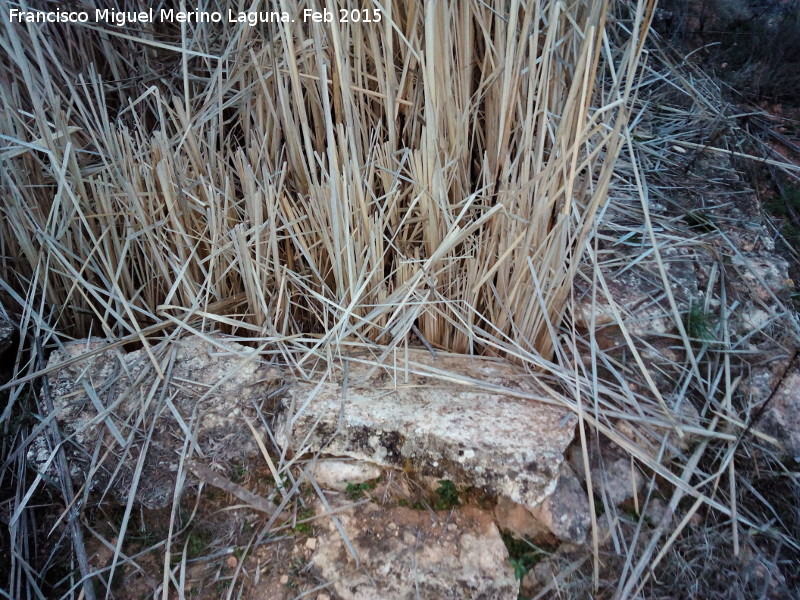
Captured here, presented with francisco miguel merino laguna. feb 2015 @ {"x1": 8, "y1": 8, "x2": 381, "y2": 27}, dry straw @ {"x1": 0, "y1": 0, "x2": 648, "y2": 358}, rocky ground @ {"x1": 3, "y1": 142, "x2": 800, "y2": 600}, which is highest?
francisco miguel merino laguna. feb 2015 @ {"x1": 8, "y1": 8, "x2": 381, "y2": 27}

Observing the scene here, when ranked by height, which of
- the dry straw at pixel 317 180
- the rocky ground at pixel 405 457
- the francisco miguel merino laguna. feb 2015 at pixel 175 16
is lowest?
the rocky ground at pixel 405 457

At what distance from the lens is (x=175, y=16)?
1.30m

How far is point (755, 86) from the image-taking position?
1.99 meters

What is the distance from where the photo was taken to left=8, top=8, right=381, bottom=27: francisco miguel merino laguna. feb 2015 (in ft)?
3.49

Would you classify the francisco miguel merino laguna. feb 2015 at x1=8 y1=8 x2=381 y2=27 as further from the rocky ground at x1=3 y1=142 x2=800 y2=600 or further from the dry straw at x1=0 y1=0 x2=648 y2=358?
the rocky ground at x1=3 y1=142 x2=800 y2=600

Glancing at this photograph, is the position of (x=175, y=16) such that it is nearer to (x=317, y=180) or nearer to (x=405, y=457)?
(x=317, y=180)

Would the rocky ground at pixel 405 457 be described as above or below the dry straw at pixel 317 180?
below

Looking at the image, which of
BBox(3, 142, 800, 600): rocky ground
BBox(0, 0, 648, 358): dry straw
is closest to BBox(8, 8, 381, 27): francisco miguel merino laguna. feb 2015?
BBox(0, 0, 648, 358): dry straw

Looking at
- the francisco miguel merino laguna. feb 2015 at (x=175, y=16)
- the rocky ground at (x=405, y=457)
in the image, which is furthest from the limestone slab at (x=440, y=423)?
the francisco miguel merino laguna. feb 2015 at (x=175, y=16)

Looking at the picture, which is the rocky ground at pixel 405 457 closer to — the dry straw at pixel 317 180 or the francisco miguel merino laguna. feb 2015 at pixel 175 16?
the dry straw at pixel 317 180

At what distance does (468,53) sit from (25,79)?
0.88 meters

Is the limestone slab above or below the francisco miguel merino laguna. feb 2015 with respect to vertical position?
below

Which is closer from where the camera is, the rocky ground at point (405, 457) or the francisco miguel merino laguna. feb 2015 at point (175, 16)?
the rocky ground at point (405, 457)

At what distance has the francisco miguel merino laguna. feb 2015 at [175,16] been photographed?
106cm
